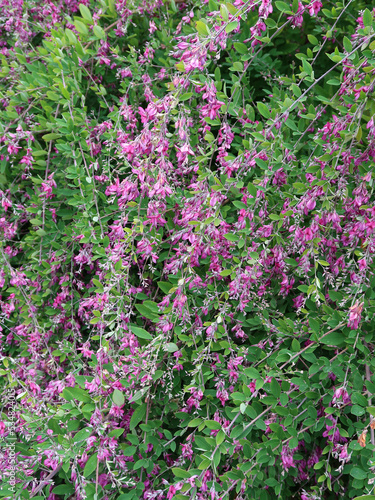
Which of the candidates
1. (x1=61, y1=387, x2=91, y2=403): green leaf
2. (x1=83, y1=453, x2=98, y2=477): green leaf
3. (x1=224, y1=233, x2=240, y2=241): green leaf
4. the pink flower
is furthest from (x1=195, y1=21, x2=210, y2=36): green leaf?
(x1=83, y1=453, x2=98, y2=477): green leaf

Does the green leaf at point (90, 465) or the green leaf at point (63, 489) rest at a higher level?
the green leaf at point (90, 465)

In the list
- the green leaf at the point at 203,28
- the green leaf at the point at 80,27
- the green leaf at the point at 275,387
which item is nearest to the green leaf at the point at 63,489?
the green leaf at the point at 275,387

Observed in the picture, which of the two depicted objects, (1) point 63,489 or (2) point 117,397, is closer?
(2) point 117,397

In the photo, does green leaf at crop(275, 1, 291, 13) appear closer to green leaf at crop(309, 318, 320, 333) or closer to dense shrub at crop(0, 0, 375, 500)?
dense shrub at crop(0, 0, 375, 500)

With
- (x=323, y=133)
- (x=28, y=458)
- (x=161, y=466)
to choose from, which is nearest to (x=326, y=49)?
(x=323, y=133)

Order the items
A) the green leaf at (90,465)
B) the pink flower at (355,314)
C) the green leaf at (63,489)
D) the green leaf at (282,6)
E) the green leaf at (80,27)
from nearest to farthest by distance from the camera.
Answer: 1. the pink flower at (355,314)
2. the green leaf at (90,465)
3. the green leaf at (63,489)
4. the green leaf at (282,6)
5. the green leaf at (80,27)

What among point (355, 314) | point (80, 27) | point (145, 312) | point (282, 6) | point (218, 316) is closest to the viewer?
point (355, 314)

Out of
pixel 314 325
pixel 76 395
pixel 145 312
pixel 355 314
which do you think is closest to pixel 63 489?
pixel 76 395

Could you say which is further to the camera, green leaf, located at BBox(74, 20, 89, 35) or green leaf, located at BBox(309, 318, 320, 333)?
green leaf, located at BBox(74, 20, 89, 35)

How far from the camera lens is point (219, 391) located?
168cm

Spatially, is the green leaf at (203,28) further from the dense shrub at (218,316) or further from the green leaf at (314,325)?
the green leaf at (314,325)

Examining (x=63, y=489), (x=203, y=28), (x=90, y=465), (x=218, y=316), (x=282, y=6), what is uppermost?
(x=203, y=28)

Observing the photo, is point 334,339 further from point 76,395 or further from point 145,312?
point 76,395

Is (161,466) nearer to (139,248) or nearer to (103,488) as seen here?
(103,488)
